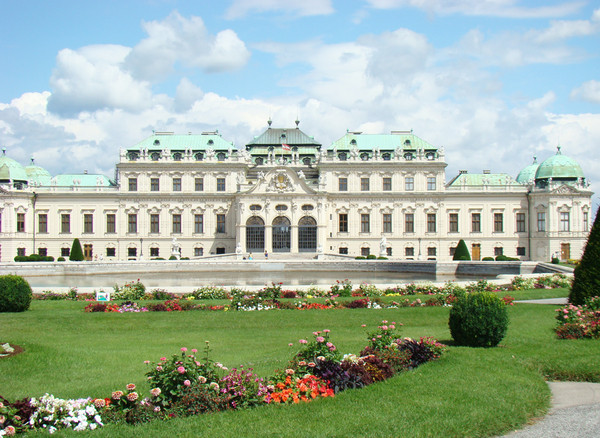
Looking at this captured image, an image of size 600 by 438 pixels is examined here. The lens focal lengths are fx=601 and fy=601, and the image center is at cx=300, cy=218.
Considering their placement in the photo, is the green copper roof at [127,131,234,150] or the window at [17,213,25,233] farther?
the green copper roof at [127,131,234,150]

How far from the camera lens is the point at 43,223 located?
221 feet

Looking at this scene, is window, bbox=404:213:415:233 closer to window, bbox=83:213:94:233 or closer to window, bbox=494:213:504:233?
window, bbox=494:213:504:233

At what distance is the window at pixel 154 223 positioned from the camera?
68.0 m

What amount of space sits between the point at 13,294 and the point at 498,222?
56391 mm

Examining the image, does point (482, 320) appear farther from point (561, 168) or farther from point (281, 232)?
point (561, 168)

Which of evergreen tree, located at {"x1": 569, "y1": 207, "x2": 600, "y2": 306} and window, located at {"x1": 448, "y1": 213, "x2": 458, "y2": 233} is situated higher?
window, located at {"x1": 448, "y1": 213, "x2": 458, "y2": 233}

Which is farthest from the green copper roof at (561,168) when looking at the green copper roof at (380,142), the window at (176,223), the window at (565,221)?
the window at (176,223)

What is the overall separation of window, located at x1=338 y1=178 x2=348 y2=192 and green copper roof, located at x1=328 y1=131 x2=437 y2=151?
3.75m

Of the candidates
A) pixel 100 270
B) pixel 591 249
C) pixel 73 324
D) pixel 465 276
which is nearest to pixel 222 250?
pixel 100 270

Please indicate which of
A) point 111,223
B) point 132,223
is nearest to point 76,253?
point 111,223

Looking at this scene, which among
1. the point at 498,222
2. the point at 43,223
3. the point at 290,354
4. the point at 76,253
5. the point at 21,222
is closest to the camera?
the point at 290,354

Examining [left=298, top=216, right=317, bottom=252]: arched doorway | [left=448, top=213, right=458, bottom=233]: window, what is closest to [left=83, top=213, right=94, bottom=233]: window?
[left=298, top=216, right=317, bottom=252]: arched doorway

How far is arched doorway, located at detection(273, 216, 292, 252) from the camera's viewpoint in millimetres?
65312

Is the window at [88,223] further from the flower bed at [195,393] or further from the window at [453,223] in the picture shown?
the flower bed at [195,393]
